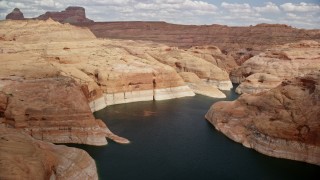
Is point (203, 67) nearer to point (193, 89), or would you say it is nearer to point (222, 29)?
point (193, 89)

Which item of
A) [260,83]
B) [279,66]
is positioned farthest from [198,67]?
[279,66]

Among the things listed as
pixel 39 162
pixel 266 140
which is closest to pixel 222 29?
pixel 266 140

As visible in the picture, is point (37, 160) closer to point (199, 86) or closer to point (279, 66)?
point (199, 86)

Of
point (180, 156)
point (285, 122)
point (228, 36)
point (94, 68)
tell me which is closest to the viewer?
point (180, 156)

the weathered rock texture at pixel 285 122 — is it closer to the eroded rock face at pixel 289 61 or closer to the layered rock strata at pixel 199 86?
the layered rock strata at pixel 199 86

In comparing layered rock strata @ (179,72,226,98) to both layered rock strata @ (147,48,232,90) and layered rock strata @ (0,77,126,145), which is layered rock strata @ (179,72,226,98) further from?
layered rock strata @ (0,77,126,145)

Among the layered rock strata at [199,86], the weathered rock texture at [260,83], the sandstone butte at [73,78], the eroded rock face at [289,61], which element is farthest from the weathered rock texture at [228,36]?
the layered rock strata at [199,86]

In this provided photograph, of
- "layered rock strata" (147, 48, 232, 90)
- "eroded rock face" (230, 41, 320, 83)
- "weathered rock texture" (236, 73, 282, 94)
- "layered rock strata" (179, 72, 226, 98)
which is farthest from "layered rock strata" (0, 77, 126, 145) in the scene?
"eroded rock face" (230, 41, 320, 83)
